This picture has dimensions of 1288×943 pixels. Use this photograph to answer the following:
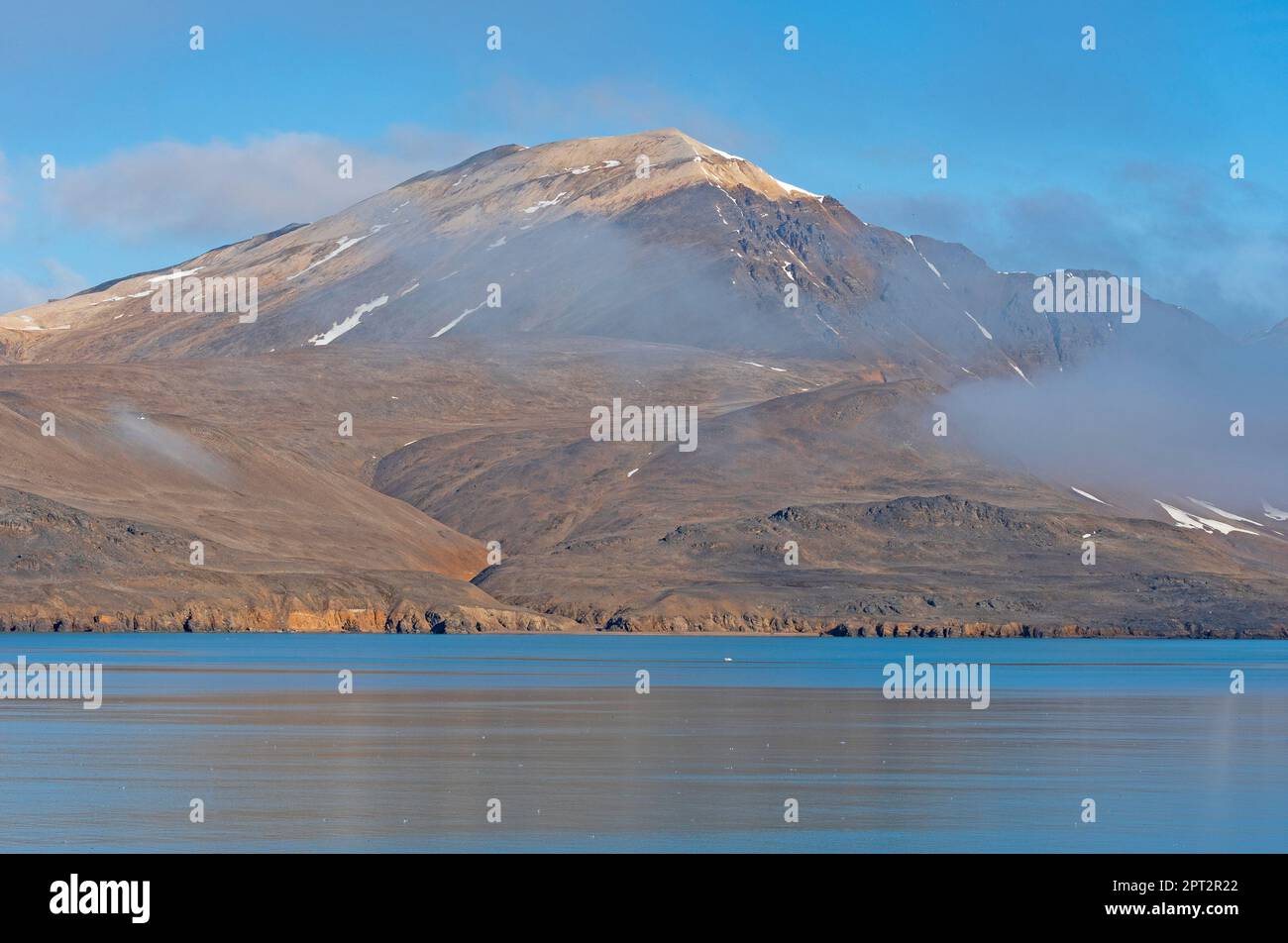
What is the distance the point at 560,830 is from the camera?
35656mm

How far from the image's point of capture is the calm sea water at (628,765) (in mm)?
35781

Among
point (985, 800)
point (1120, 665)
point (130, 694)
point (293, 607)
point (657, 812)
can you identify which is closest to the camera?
point (657, 812)

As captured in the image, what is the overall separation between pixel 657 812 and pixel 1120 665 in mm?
93911

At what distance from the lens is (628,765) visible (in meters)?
48.2

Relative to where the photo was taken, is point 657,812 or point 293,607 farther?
point 293,607

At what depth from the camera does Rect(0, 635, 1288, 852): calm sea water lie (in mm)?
35781
